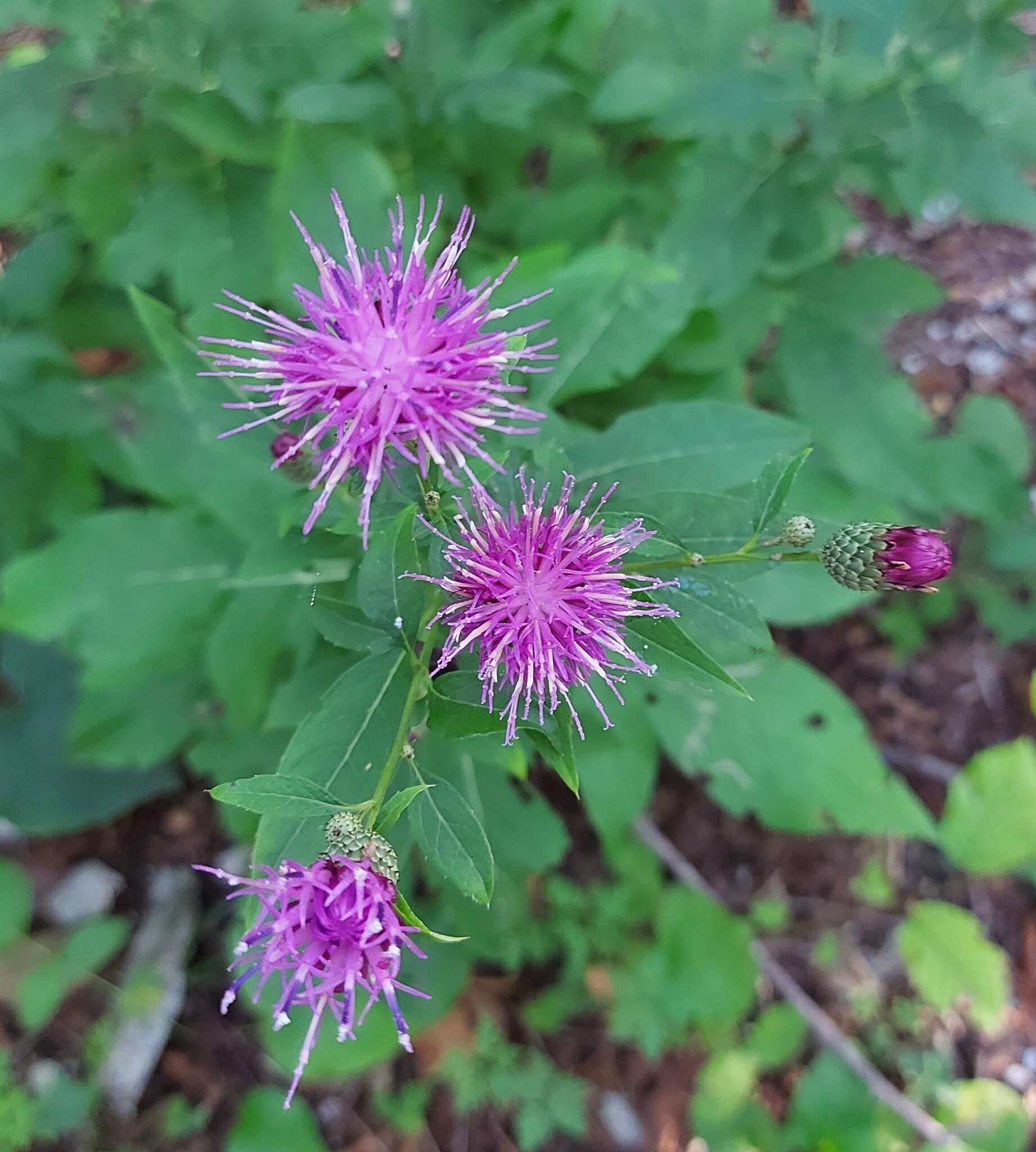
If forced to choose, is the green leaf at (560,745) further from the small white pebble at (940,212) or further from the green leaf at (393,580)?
the small white pebble at (940,212)

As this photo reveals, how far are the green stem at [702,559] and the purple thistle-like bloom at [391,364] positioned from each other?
360 mm

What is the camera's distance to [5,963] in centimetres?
375

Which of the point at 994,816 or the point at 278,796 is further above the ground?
the point at 278,796

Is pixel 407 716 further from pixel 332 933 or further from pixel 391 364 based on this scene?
pixel 391 364

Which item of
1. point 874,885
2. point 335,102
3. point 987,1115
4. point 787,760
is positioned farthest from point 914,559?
point 987,1115

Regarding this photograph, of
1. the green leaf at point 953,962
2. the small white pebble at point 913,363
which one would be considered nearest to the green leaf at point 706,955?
the green leaf at point 953,962

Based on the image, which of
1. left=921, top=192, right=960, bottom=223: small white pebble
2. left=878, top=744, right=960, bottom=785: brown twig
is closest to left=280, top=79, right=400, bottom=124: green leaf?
left=921, top=192, right=960, bottom=223: small white pebble

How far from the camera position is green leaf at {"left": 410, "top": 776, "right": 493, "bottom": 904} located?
150 cm

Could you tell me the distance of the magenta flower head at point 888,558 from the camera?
1572mm

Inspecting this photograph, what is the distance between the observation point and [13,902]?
147 inches

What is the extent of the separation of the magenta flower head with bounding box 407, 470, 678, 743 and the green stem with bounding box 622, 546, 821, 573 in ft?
0.19

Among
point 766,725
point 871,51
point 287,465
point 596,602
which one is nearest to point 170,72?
point 287,465

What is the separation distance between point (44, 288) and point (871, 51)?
2.76 metres

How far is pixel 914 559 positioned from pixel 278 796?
3.79ft
